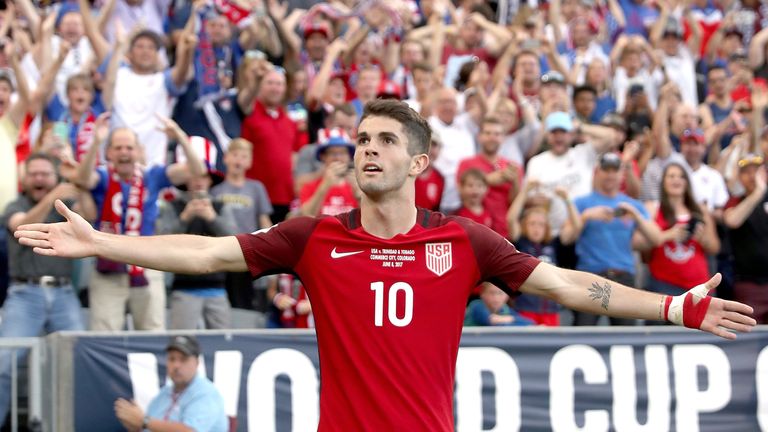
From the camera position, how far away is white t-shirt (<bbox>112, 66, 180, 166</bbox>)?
43.2ft

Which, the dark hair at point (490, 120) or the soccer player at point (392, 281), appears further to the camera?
the dark hair at point (490, 120)

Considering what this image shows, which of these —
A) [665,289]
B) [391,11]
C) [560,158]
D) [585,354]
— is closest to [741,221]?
[665,289]

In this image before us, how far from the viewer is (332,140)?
12.4m

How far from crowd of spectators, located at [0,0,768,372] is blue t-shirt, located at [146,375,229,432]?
1.40 m

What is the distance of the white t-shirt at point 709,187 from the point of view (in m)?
14.2

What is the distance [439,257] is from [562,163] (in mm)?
7760

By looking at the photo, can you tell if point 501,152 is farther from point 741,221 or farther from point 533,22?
point 533,22

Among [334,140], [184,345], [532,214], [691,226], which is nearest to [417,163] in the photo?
[184,345]

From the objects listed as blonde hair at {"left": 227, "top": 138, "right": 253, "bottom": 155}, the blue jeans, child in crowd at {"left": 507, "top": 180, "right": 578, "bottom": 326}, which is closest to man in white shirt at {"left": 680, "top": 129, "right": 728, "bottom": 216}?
child in crowd at {"left": 507, "top": 180, "right": 578, "bottom": 326}

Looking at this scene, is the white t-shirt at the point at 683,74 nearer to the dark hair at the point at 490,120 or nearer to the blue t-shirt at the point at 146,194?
the dark hair at the point at 490,120

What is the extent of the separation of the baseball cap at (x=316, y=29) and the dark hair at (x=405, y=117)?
9.32 m

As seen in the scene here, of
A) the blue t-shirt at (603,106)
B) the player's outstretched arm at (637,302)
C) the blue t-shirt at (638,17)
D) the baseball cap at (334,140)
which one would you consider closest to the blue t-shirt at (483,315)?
the baseball cap at (334,140)

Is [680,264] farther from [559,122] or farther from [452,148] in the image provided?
[452,148]

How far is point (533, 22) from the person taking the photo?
57.2 ft
